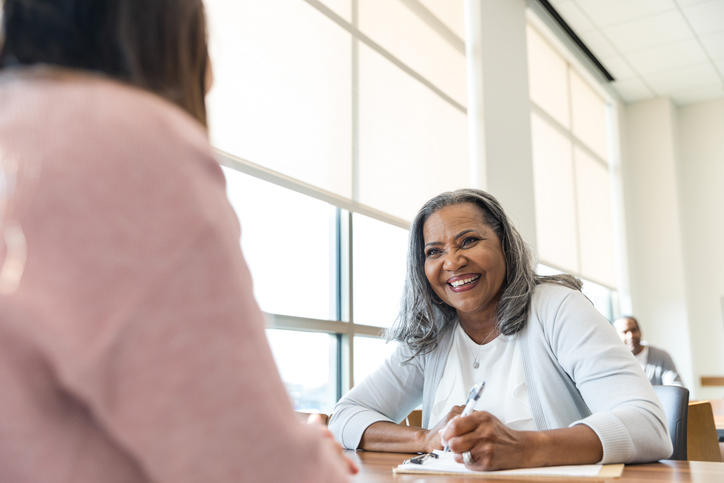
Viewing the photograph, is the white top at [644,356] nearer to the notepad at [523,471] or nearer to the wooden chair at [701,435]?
the wooden chair at [701,435]

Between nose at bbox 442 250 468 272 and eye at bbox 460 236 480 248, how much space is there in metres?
0.03

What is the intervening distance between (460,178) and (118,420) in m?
4.50

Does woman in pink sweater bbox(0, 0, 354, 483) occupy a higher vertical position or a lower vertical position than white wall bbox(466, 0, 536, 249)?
lower

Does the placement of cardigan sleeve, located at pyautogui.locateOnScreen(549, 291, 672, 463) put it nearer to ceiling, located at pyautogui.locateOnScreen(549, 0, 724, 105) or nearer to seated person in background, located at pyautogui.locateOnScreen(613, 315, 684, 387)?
seated person in background, located at pyautogui.locateOnScreen(613, 315, 684, 387)

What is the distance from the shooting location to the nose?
1976 millimetres

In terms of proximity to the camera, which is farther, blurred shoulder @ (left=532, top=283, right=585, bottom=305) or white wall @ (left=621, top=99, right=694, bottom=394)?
white wall @ (left=621, top=99, right=694, bottom=394)

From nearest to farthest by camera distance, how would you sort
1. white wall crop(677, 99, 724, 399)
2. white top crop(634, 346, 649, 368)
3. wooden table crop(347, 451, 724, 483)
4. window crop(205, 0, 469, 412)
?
wooden table crop(347, 451, 724, 483) → window crop(205, 0, 469, 412) → white top crop(634, 346, 649, 368) → white wall crop(677, 99, 724, 399)

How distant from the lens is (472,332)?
199 centimetres

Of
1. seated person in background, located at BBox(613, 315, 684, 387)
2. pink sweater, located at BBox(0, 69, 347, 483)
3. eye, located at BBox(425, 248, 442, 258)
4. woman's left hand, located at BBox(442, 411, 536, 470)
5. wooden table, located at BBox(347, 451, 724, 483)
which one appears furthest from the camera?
seated person in background, located at BBox(613, 315, 684, 387)

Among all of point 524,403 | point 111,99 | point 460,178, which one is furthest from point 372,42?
point 111,99

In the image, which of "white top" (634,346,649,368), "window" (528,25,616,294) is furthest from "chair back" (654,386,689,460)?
"window" (528,25,616,294)

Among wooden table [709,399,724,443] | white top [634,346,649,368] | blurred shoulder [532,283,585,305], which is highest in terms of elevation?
blurred shoulder [532,283,585,305]

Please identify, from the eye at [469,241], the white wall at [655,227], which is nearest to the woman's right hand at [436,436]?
the eye at [469,241]

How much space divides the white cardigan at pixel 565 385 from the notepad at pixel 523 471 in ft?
0.37
